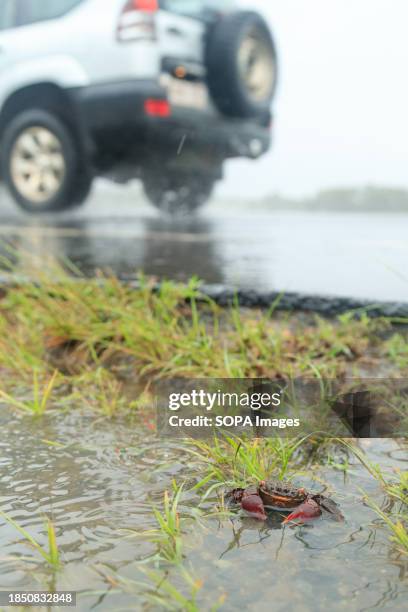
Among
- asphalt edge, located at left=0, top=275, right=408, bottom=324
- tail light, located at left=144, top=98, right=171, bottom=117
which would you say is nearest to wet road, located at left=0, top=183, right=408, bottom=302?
asphalt edge, located at left=0, top=275, right=408, bottom=324

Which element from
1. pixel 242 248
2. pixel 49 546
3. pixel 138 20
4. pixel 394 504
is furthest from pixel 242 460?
pixel 138 20

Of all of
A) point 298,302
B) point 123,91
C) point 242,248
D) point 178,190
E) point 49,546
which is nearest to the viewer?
point 49,546

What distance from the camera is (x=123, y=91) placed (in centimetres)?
774

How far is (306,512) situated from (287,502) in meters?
0.05

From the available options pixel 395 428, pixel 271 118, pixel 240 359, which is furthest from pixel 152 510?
pixel 271 118

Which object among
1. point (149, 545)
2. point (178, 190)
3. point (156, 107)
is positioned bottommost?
point (149, 545)

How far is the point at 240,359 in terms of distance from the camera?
327 cm

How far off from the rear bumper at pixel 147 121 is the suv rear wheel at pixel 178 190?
29.9 inches

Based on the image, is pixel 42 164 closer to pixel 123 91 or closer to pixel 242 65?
pixel 123 91

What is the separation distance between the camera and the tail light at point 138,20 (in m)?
7.59

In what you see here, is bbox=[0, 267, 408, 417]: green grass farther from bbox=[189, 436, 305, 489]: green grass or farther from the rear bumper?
the rear bumper

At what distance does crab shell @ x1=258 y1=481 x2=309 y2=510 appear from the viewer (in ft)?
6.66

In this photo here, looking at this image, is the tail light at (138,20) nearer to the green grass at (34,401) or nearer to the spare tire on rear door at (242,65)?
the spare tire on rear door at (242,65)

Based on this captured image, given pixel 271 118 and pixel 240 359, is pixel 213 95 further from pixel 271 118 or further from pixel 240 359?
pixel 240 359
